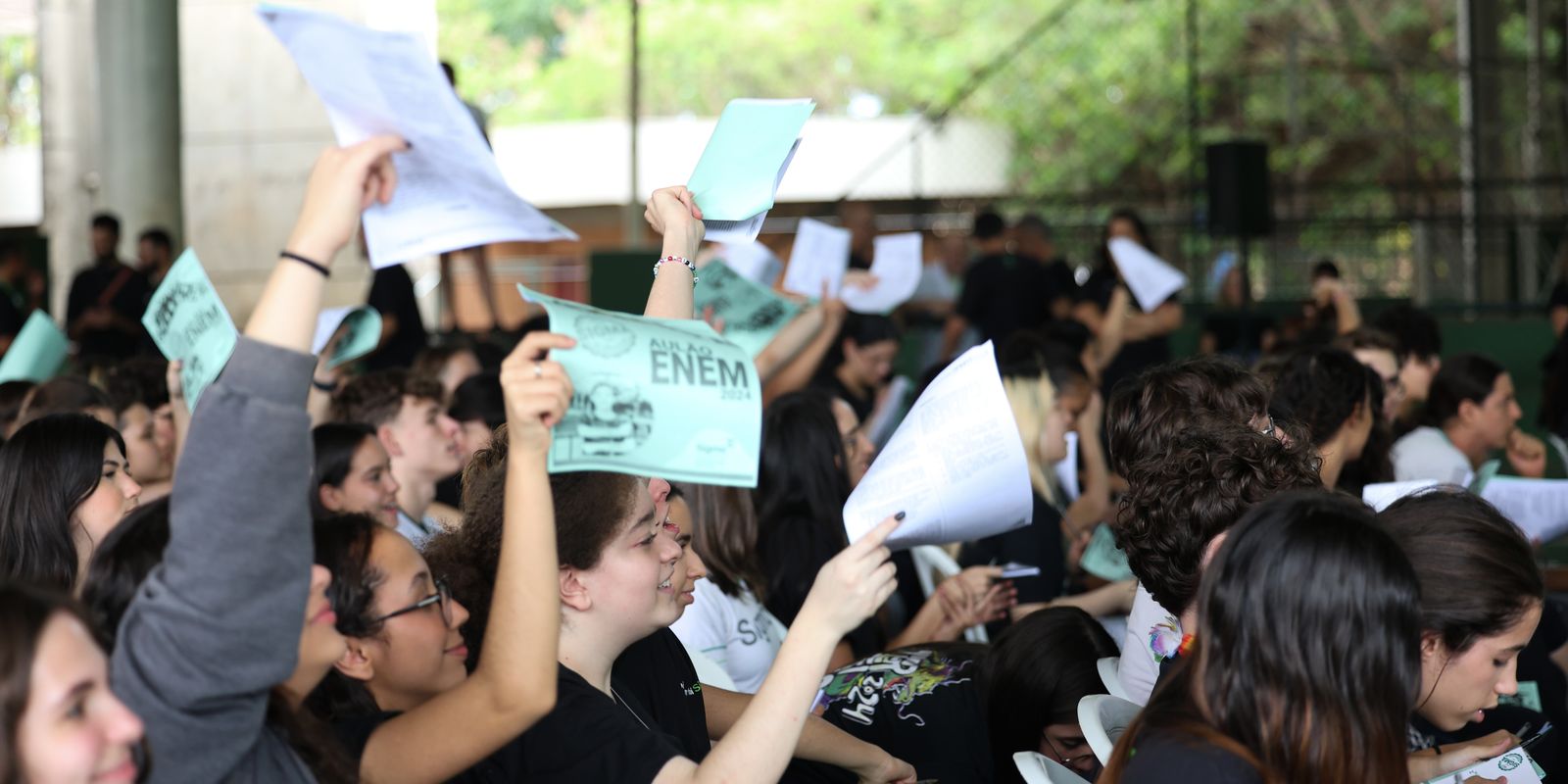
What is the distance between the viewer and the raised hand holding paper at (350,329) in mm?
4945

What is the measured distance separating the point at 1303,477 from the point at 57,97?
1475 centimetres

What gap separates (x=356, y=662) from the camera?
93.1 inches

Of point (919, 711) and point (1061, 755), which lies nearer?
point (1061, 755)

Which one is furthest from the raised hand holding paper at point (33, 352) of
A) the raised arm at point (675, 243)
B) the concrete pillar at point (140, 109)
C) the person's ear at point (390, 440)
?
the concrete pillar at point (140, 109)

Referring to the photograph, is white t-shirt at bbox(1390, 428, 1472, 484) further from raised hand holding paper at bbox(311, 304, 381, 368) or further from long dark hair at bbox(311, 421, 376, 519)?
raised hand holding paper at bbox(311, 304, 381, 368)

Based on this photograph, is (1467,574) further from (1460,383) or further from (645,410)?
(1460,383)

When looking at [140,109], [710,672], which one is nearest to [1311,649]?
[710,672]

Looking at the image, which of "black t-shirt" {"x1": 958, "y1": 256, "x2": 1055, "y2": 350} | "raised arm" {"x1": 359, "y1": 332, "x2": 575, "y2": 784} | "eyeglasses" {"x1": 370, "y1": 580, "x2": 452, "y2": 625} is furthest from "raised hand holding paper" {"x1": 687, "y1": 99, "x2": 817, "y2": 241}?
"black t-shirt" {"x1": 958, "y1": 256, "x2": 1055, "y2": 350}

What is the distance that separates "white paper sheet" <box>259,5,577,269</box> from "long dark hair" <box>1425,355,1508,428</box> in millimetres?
4306

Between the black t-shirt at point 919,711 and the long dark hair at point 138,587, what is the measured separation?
1420 millimetres

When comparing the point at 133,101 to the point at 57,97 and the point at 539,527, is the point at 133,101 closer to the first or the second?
the point at 57,97

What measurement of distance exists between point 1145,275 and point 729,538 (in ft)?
14.9

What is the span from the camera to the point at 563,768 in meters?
2.32

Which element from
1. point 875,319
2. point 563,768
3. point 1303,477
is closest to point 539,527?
point 563,768
